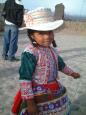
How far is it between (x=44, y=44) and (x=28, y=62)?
20cm

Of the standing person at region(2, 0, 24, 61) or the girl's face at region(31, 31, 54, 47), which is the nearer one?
the girl's face at region(31, 31, 54, 47)

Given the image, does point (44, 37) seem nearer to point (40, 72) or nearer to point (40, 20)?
point (40, 20)

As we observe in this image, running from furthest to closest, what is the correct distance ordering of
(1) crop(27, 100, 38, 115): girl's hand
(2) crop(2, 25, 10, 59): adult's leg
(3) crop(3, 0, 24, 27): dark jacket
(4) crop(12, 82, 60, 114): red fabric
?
(2) crop(2, 25, 10, 59): adult's leg
(3) crop(3, 0, 24, 27): dark jacket
(4) crop(12, 82, 60, 114): red fabric
(1) crop(27, 100, 38, 115): girl's hand

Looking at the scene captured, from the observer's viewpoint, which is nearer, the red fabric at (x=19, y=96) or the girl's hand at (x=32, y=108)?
the girl's hand at (x=32, y=108)

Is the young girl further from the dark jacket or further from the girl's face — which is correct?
the dark jacket

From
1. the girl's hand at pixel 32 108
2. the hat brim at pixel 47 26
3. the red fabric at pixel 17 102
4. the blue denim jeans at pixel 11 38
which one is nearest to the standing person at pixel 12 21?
the blue denim jeans at pixel 11 38

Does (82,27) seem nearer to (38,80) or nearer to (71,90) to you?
(71,90)

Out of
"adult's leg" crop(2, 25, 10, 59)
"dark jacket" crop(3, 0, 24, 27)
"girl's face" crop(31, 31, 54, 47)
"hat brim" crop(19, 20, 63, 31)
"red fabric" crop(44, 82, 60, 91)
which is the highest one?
"hat brim" crop(19, 20, 63, 31)

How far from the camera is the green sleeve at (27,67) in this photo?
254cm

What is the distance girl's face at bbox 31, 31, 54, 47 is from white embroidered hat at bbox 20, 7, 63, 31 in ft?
0.22

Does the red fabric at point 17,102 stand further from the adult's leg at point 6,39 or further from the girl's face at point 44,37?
the adult's leg at point 6,39

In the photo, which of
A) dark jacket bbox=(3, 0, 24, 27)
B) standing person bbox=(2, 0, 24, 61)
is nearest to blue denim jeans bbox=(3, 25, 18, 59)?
standing person bbox=(2, 0, 24, 61)

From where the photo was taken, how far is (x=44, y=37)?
2.59 metres

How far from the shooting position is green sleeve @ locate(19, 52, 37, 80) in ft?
8.33
